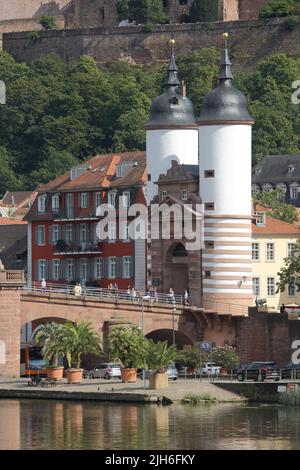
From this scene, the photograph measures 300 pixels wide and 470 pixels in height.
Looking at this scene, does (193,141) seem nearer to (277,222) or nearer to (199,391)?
(277,222)

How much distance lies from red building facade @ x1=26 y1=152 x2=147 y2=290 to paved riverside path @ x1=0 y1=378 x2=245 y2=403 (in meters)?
26.0

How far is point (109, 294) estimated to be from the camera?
484 ft

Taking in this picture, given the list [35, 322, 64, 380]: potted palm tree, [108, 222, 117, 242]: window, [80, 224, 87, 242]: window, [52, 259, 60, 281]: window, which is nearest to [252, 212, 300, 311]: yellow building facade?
[108, 222, 117, 242]: window

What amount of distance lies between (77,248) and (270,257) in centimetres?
1163

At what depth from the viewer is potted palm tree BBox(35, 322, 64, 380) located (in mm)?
132875

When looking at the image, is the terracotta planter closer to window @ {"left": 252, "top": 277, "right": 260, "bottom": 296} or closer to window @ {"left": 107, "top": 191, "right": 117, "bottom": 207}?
window @ {"left": 252, "top": 277, "right": 260, "bottom": 296}

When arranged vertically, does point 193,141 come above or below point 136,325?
above

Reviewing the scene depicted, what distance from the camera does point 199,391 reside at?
124 meters

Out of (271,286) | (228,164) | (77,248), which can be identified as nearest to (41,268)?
(77,248)

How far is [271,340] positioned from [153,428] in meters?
33.8

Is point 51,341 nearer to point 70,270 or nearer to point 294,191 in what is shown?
point 70,270
